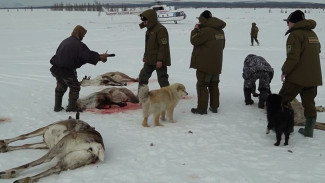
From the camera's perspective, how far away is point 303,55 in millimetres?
5125

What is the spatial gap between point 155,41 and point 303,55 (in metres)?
2.89

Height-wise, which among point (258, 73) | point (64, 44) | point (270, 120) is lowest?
point (270, 120)

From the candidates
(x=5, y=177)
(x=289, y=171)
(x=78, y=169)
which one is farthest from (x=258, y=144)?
(x=5, y=177)

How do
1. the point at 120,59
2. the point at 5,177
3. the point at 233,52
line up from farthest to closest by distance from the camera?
1. the point at 233,52
2. the point at 120,59
3. the point at 5,177

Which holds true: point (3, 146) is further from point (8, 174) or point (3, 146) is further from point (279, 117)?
point (279, 117)

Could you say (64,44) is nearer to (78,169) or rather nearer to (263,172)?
(78,169)

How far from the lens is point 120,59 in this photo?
14.2 metres

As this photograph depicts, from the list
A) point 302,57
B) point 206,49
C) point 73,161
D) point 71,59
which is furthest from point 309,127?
point 71,59

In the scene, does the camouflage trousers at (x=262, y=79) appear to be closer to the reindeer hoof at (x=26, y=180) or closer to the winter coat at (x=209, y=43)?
the winter coat at (x=209, y=43)

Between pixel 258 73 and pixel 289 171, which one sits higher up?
pixel 258 73

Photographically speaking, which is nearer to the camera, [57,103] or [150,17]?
[150,17]

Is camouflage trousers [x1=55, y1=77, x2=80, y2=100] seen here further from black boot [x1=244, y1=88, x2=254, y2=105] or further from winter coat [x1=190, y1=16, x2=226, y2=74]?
black boot [x1=244, y1=88, x2=254, y2=105]

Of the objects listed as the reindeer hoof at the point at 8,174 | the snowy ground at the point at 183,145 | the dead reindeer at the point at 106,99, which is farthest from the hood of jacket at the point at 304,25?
the reindeer hoof at the point at 8,174

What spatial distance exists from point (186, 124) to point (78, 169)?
8.36 ft
